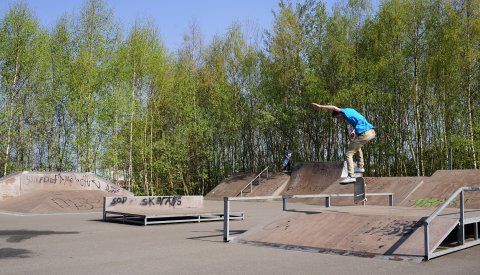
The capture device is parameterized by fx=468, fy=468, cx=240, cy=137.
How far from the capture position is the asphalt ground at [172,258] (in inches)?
242

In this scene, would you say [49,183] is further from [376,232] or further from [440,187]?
[376,232]

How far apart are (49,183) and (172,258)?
17.0m

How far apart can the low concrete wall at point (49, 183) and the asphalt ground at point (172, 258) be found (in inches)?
470

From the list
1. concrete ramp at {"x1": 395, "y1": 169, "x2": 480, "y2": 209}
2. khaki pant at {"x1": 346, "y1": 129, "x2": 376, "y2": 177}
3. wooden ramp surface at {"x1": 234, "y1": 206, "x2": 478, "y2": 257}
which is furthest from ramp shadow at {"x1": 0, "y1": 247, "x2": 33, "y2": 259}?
concrete ramp at {"x1": 395, "y1": 169, "x2": 480, "y2": 209}

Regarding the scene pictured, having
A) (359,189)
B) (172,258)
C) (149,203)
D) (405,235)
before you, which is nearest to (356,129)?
(359,189)

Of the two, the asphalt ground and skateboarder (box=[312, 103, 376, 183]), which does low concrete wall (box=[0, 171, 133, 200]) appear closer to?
the asphalt ground

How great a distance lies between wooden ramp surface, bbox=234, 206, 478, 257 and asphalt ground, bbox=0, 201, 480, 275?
1.19 feet

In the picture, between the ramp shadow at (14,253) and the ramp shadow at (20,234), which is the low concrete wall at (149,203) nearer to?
the ramp shadow at (20,234)

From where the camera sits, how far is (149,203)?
15164 mm

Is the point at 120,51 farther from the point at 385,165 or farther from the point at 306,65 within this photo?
the point at 385,165

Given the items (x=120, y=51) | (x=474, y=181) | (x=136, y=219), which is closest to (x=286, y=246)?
(x=136, y=219)

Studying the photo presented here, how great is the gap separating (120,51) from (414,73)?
56.4 ft

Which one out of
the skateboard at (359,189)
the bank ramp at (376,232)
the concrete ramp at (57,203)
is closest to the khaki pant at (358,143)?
the skateboard at (359,189)

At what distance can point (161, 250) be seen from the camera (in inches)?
319
